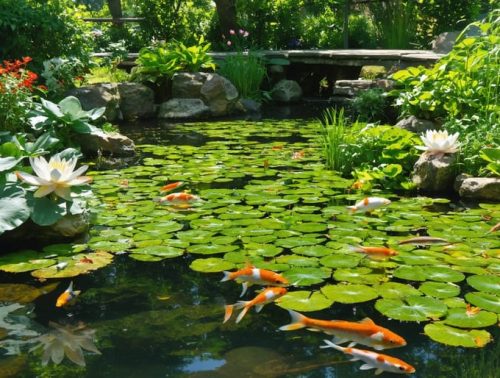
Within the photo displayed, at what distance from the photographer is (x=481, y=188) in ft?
14.3

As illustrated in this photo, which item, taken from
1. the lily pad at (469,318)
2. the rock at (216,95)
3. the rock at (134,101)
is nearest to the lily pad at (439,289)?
the lily pad at (469,318)

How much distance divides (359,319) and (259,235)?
1.11 m

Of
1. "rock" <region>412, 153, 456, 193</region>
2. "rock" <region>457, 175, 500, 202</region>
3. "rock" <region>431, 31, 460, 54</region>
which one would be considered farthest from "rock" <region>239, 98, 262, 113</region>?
"rock" <region>457, 175, 500, 202</region>

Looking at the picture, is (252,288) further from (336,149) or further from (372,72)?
(372,72)

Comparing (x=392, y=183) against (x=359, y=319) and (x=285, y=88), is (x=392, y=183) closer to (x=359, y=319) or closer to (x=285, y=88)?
(x=359, y=319)

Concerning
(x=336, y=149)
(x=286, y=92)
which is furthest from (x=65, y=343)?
(x=286, y=92)

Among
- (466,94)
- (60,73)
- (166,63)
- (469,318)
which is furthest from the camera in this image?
(166,63)

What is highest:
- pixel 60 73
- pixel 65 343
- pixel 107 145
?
pixel 60 73

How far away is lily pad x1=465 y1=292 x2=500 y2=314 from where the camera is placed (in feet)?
8.48

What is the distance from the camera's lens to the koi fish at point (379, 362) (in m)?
2.01

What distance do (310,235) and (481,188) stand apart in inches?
62.1

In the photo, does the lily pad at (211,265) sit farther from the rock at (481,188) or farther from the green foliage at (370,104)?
the green foliage at (370,104)

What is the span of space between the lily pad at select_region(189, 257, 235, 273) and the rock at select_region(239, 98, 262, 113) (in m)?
7.03

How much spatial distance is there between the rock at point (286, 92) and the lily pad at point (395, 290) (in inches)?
339
